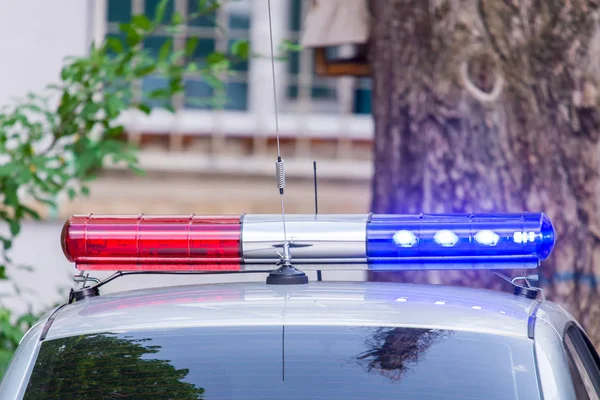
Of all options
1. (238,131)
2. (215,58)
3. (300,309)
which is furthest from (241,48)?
(238,131)

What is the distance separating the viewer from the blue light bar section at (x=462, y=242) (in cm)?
282

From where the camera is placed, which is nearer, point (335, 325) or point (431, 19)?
point (335, 325)

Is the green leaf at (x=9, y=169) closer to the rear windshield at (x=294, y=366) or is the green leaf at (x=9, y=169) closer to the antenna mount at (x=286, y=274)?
the antenna mount at (x=286, y=274)

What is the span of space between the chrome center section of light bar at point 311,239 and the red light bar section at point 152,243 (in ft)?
0.11

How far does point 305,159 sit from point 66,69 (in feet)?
23.0

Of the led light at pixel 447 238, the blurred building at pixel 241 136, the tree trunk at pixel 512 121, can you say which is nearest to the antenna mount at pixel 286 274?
the led light at pixel 447 238

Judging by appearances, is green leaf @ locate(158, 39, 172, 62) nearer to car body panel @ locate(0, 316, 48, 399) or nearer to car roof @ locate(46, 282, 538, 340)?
car roof @ locate(46, 282, 538, 340)

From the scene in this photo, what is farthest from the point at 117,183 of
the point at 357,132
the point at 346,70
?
the point at 346,70

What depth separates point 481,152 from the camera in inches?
179

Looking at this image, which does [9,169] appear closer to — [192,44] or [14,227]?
[14,227]

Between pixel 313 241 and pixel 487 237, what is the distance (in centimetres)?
37

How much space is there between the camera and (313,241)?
2.88 metres

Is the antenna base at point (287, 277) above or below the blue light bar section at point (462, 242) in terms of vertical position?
below

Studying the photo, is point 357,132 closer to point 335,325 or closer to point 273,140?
point 273,140
